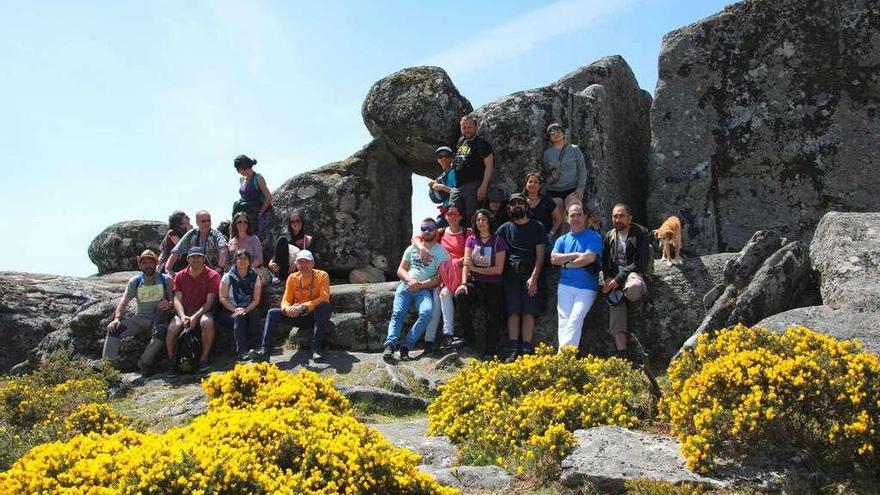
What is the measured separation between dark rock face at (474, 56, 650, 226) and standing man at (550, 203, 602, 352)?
9.14 feet

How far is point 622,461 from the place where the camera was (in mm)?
6199

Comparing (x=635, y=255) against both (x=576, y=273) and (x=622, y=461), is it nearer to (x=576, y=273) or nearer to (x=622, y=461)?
(x=576, y=273)

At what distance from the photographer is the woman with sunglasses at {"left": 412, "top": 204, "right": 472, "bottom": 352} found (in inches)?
463

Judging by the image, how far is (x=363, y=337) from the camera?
12.9 metres

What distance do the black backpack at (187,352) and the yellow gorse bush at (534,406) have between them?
5.61m

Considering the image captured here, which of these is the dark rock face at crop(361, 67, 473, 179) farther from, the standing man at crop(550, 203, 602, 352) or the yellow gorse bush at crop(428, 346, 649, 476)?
the yellow gorse bush at crop(428, 346, 649, 476)

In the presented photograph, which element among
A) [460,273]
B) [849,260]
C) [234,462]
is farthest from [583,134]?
[234,462]

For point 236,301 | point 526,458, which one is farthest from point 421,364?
point 526,458

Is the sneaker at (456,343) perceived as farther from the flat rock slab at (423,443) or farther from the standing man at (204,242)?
the standing man at (204,242)

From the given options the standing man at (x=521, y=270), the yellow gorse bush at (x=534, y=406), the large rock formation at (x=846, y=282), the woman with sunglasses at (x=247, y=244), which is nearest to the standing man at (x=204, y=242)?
the woman with sunglasses at (x=247, y=244)

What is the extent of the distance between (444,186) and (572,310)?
389 centimetres

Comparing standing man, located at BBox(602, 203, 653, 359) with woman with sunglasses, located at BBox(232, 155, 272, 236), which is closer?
standing man, located at BBox(602, 203, 653, 359)

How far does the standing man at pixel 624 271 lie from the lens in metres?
10.5

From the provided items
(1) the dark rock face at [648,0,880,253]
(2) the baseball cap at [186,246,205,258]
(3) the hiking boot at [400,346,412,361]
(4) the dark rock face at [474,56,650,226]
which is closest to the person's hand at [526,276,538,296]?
(3) the hiking boot at [400,346,412,361]
